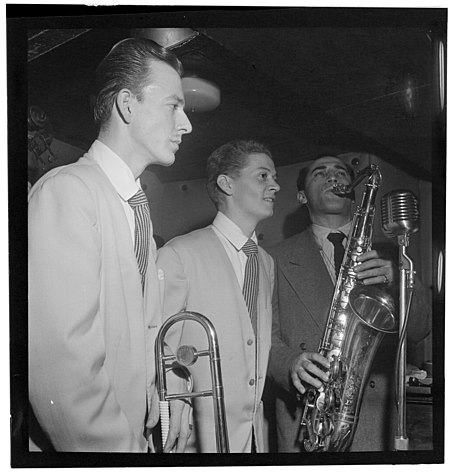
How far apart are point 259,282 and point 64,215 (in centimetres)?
52

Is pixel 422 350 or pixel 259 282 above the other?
pixel 259 282

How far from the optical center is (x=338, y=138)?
1.87 meters

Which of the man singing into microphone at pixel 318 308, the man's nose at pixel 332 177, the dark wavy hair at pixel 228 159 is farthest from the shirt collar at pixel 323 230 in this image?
the dark wavy hair at pixel 228 159

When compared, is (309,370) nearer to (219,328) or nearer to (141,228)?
(219,328)

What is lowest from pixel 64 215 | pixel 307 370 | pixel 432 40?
pixel 307 370

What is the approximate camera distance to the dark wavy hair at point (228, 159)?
185 cm

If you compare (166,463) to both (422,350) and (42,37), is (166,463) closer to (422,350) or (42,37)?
(422,350)

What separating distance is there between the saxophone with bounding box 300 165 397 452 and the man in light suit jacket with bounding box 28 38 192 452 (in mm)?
372

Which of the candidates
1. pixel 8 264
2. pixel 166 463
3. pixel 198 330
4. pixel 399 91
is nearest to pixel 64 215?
pixel 8 264

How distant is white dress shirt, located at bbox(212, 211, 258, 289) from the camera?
6.07 feet

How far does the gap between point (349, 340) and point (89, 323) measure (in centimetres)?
66

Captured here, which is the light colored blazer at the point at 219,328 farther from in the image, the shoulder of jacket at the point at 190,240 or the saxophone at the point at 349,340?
the saxophone at the point at 349,340

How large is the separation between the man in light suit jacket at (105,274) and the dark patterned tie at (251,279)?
9.0 inches

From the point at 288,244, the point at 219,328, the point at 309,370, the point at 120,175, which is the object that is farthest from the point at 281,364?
the point at 120,175
